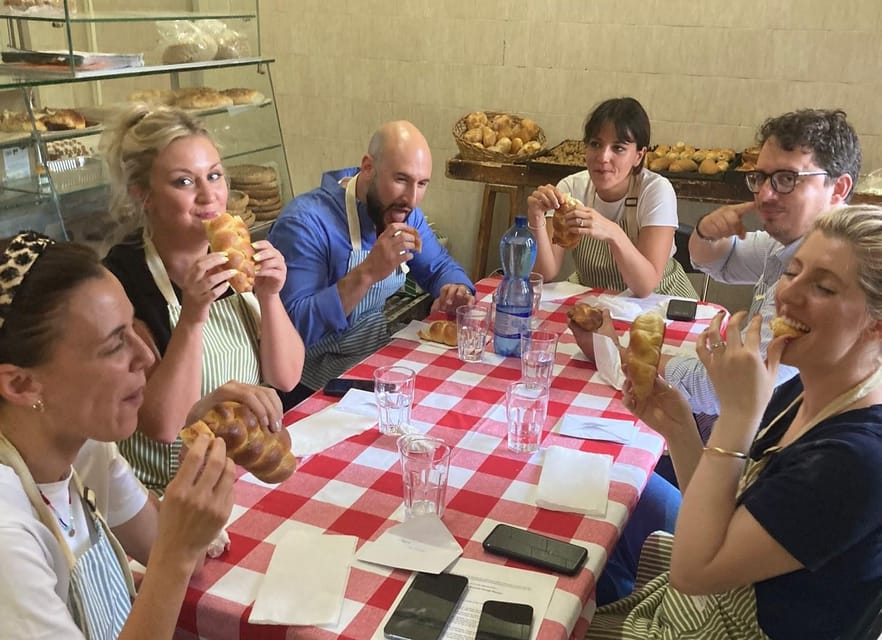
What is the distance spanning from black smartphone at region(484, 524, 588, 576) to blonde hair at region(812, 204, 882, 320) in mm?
727

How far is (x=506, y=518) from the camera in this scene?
170 centimetres

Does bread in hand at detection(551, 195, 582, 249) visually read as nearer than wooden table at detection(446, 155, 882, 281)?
Yes

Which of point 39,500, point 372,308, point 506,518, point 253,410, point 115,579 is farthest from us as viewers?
point 372,308

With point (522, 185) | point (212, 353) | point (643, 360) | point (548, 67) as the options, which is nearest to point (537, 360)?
point (643, 360)

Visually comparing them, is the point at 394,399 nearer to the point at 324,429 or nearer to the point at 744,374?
the point at 324,429

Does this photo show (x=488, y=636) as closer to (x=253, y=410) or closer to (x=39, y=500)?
(x=253, y=410)

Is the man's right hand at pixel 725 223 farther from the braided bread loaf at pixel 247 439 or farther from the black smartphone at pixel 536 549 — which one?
the braided bread loaf at pixel 247 439

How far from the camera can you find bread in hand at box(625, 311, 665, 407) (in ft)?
6.21

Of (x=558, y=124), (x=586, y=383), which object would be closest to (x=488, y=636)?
(x=586, y=383)

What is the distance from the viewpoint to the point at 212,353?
225 centimetres

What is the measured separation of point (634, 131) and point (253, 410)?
2.51 m

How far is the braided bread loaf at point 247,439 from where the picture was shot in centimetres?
152

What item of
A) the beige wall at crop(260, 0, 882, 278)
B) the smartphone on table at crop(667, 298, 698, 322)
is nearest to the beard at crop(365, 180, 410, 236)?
the smartphone on table at crop(667, 298, 698, 322)

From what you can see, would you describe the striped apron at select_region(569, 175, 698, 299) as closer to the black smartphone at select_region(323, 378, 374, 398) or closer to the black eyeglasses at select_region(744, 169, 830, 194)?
the black eyeglasses at select_region(744, 169, 830, 194)
